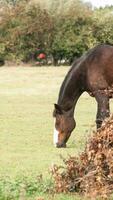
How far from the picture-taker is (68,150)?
40.8ft

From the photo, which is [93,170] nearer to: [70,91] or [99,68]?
[70,91]

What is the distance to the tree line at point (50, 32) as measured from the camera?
164 feet

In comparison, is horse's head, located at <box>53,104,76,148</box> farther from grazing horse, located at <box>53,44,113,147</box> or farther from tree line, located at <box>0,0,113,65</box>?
tree line, located at <box>0,0,113,65</box>

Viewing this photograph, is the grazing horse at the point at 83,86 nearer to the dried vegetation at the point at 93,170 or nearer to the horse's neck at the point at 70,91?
the horse's neck at the point at 70,91

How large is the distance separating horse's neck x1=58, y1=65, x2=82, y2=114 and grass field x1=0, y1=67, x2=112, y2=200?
2.27 feet

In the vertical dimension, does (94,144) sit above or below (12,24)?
above

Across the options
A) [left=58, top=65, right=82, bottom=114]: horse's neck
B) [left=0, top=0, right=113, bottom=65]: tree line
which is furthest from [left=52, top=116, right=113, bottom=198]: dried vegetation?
[left=0, top=0, right=113, bottom=65]: tree line

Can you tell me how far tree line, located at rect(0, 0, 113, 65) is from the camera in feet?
164

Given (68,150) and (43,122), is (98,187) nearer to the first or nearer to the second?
(68,150)

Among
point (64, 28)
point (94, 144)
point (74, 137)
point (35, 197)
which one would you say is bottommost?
point (64, 28)

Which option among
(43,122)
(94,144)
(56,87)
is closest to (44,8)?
(56,87)

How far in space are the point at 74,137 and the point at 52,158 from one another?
2.97m

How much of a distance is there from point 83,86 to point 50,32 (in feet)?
123

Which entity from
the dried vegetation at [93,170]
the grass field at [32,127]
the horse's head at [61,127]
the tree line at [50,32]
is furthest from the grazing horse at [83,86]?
the tree line at [50,32]
